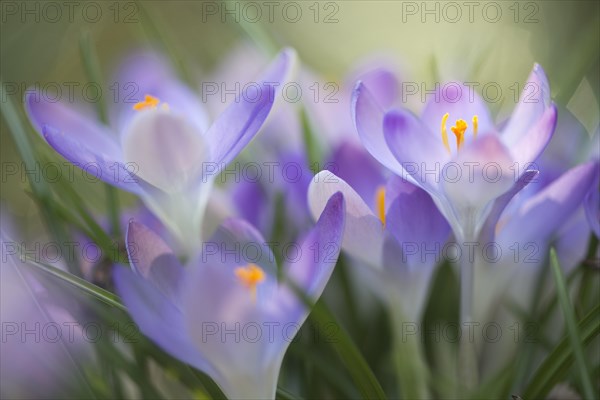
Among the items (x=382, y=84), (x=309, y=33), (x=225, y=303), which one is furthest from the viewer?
(x=309, y=33)

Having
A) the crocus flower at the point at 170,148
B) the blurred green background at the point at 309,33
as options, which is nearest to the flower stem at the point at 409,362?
the crocus flower at the point at 170,148

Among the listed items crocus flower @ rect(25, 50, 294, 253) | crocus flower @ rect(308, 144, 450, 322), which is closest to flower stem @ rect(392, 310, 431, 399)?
crocus flower @ rect(308, 144, 450, 322)

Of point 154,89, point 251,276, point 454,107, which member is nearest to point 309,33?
point 154,89

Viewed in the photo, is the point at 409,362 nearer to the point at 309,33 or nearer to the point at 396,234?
the point at 396,234

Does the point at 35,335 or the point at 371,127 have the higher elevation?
the point at 371,127

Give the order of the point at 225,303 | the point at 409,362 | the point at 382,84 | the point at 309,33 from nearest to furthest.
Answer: the point at 225,303 < the point at 409,362 < the point at 382,84 < the point at 309,33

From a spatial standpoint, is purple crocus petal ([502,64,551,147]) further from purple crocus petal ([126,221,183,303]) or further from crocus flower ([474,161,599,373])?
purple crocus petal ([126,221,183,303])

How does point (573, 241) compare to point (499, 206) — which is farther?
point (573, 241)
